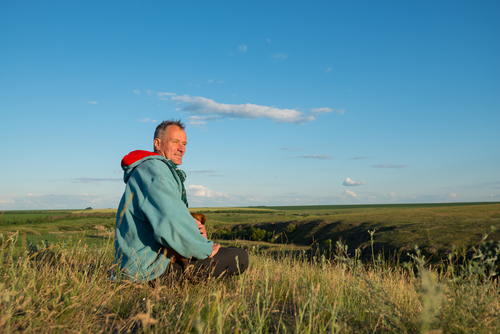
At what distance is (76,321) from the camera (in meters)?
2.46

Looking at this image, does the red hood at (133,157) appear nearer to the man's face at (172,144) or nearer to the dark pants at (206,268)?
the man's face at (172,144)

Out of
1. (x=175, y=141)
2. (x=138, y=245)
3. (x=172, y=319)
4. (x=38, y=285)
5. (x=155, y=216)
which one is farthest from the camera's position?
(x=175, y=141)

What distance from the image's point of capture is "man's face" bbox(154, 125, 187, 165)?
182 inches

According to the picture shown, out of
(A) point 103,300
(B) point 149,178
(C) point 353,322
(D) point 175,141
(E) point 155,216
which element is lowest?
(C) point 353,322

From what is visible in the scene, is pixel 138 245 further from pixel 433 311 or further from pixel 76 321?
pixel 433 311

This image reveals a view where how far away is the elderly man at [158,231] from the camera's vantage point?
3.42 m

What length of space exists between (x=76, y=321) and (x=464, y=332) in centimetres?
308

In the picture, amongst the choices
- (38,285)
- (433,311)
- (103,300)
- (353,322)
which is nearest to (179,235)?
(103,300)

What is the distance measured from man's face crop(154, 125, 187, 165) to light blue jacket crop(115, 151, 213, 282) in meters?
0.73

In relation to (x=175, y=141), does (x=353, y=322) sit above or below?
below

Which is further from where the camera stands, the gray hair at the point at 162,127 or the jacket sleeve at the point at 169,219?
the gray hair at the point at 162,127

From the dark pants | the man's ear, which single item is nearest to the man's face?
the man's ear

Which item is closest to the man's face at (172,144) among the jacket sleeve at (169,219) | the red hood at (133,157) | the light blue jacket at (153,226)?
the red hood at (133,157)

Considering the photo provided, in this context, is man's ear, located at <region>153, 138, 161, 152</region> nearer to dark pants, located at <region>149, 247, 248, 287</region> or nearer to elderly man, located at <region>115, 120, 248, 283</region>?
elderly man, located at <region>115, 120, 248, 283</region>
